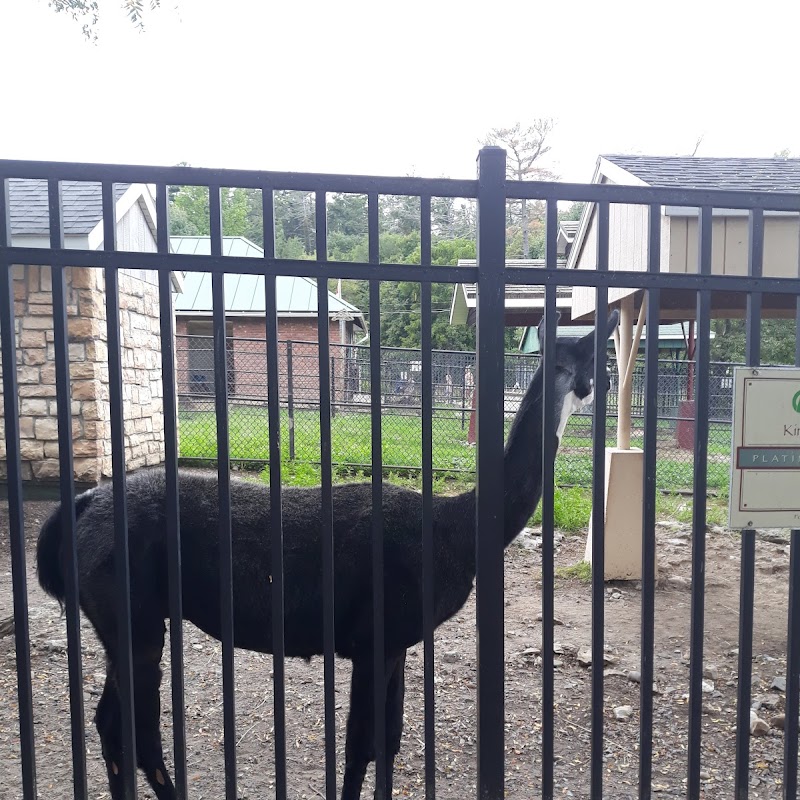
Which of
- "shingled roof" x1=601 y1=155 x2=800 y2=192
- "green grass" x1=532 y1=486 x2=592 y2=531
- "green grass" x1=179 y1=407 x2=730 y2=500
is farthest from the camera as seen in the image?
"green grass" x1=179 y1=407 x2=730 y2=500

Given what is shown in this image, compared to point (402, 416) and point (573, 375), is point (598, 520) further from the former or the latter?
point (402, 416)

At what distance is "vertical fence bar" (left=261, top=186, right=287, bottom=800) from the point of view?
228 centimetres

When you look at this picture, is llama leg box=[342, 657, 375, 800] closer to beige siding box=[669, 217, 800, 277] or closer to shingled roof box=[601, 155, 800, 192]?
beige siding box=[669, 217, 800, 277]

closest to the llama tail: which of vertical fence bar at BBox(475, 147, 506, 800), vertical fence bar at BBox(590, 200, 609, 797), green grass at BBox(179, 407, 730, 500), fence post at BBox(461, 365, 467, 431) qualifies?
vertical fence bar at BBox(475, 147, 506, 800)

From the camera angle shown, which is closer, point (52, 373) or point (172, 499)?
point (172, 499)

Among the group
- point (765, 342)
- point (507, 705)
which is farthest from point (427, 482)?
point (765, 342)

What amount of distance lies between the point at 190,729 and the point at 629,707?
2585 mm

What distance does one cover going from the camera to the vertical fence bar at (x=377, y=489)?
233 centimetres

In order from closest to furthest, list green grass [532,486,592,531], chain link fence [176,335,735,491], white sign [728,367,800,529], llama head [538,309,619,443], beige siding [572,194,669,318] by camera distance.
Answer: white sign [728,367,800,529] → llama head [538,309,619,443] → beige siding [572,194,669,318] → green grass [532,486,592,531] → chain link fence [176,335,735,491]

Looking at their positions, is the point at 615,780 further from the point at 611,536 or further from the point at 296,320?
the point at 296,320

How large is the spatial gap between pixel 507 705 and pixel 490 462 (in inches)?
101

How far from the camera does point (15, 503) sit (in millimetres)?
2293

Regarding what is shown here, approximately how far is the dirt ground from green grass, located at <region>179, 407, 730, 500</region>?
423 cm

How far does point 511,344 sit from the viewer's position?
3059 cm
